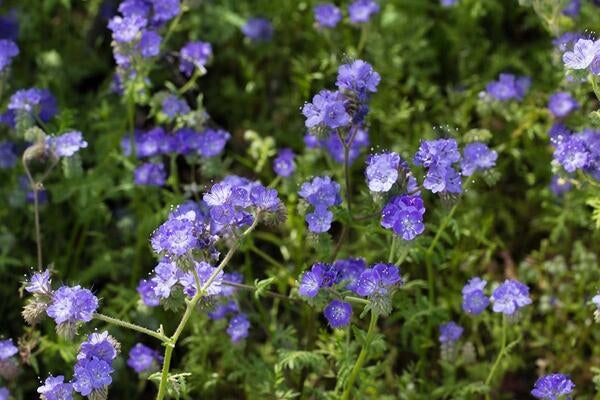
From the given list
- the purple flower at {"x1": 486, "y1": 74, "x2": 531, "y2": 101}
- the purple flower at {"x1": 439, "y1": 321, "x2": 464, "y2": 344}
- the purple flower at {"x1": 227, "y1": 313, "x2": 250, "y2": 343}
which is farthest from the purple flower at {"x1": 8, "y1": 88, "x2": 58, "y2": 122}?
the purple flower at {"x1": 486, "y1": 74, "x2": 531, "y2": 101}

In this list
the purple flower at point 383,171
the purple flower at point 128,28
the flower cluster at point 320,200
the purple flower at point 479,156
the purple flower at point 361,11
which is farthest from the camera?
the purple flower at point 361,11

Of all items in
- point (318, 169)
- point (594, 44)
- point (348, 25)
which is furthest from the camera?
point (348, 25)

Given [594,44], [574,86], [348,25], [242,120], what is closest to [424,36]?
[348,25]

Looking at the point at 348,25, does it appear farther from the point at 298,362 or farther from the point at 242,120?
the point at 298,362

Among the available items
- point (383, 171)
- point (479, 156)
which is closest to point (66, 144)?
point (383, 171)

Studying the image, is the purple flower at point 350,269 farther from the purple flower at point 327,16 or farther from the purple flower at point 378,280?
the purple flower at point 327,16

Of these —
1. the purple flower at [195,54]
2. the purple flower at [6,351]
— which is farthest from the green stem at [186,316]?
the purple flower at [195,54]

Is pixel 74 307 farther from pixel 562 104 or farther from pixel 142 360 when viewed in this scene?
pixel 562 104
